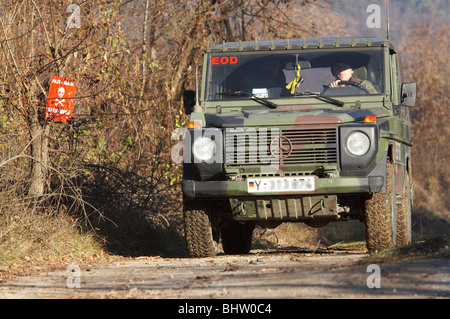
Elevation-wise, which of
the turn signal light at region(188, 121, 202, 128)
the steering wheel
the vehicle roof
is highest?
the vehicle roof

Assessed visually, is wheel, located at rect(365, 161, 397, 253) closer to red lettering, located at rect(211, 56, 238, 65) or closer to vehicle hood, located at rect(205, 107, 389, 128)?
vehicle hood, located at rect(205, 107, 389, 128)

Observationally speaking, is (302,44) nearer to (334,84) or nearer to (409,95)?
(334,84)

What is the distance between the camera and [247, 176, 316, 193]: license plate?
25.3 feet

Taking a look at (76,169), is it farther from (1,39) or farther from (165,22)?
(165,22)

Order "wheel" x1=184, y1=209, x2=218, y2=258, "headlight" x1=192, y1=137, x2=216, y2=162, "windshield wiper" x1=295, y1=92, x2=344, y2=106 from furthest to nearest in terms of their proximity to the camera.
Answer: "windshield wiper" x1=295, y1=92, x2=344, y2=106, "wheel" x1=184, y1=209, x2=218, y2=258, "headlight" x1=192, y1=137, x2=216, y2=162

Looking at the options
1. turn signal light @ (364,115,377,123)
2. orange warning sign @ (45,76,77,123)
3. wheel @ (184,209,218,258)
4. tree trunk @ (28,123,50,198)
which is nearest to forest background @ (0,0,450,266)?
tree trunk @ (28,123,50,198)

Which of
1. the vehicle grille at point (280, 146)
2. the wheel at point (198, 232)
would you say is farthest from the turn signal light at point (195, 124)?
the wheel at point (198, 232)

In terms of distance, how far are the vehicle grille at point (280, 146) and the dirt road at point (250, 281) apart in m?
0.97

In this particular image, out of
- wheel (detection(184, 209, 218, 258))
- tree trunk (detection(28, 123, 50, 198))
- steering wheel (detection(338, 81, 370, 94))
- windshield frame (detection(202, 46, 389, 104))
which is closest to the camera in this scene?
wheel (detection(184, 209, 218, 258))

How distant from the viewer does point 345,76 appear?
8977 mm

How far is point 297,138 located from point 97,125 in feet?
14.1

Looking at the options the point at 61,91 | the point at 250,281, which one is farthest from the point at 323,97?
the point at 250,281

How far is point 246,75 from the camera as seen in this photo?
29.8 ft
